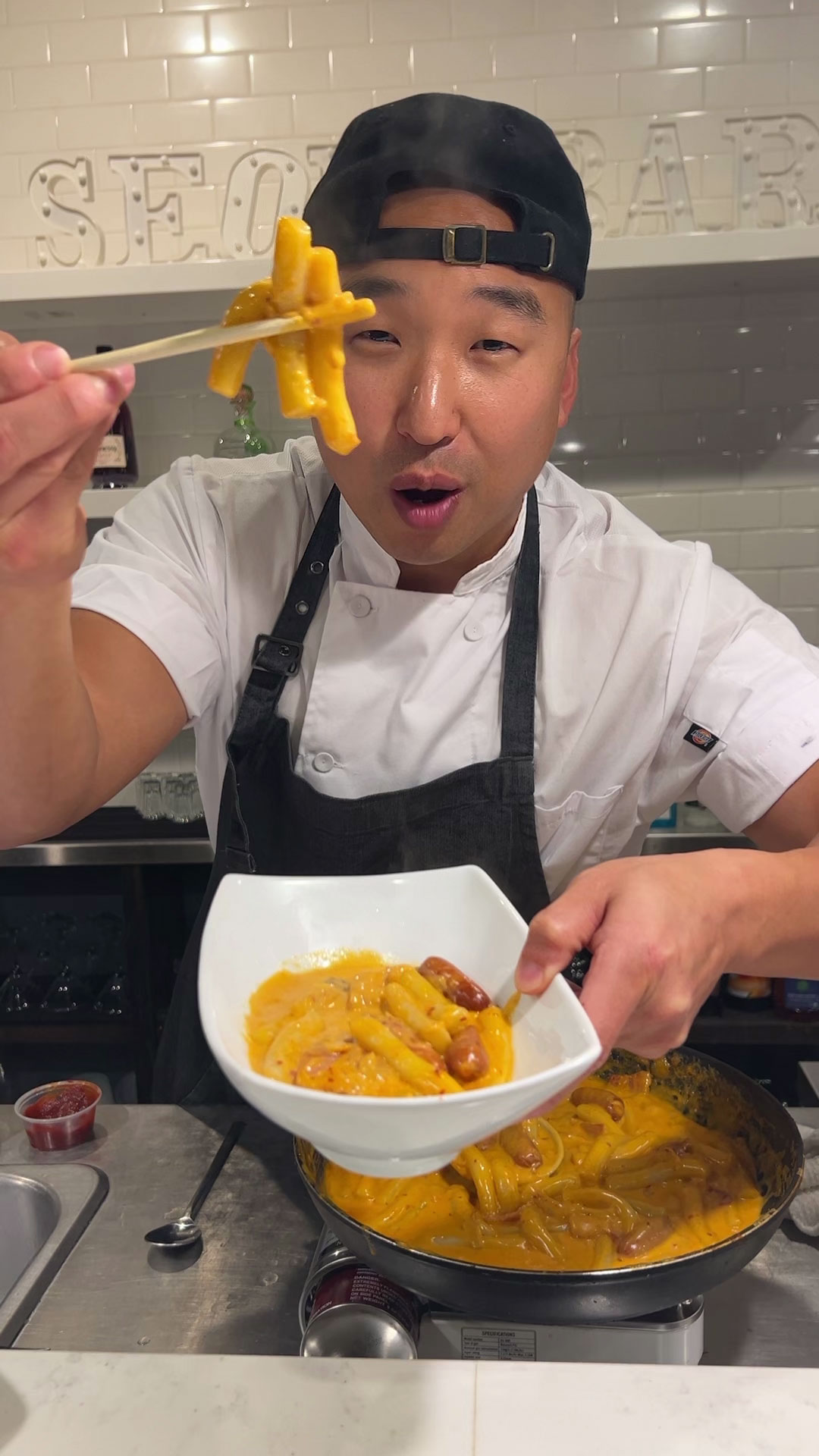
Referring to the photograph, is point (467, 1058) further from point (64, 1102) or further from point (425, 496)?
point (64, 1102)

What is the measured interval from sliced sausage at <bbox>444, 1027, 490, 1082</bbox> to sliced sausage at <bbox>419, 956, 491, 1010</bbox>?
54mm

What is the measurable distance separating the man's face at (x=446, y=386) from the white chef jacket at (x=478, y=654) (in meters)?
0.22

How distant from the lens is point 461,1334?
1.04 m

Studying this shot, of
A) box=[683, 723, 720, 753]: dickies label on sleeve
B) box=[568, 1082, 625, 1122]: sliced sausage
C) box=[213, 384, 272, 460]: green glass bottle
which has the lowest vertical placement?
box=[568, 1082, 625, 1122]: sliced sausage

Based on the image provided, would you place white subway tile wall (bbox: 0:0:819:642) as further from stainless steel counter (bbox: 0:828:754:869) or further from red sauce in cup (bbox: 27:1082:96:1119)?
red sauce in cup (bbox: 27:1082:96:1119)

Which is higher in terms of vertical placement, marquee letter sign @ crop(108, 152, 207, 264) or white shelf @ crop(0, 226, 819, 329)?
marquee letter sign @ crop(108, 152, 207, 264)

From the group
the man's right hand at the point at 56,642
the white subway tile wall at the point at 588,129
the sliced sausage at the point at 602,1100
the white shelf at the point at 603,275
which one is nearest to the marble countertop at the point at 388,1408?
the sliced sausage at the point at 602,1100

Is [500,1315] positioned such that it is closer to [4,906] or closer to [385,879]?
[385,879]

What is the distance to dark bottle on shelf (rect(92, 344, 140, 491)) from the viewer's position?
319 centimetres

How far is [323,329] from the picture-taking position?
0.88 meters

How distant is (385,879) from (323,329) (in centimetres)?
51

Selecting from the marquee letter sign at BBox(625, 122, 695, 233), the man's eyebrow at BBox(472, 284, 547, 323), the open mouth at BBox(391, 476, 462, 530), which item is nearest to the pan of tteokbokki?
the open mouth at BBox(391, 476, 462, 530)

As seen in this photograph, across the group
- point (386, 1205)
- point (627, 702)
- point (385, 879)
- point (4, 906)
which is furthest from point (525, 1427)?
point (4, 906)

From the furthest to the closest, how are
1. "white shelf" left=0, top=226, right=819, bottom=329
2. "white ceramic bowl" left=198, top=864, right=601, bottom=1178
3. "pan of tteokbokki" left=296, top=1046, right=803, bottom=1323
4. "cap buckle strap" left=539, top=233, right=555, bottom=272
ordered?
"white shelf" left=0, top=226, right=819, bottom=329
"cap buckle strap" left=539, top=233, right=555, bottom=272
"pan of tteokbokki" left=296, top=1046, right=803, bottom=1323
"white ceramic bowl" left=198, top=864, right=601, bottom=1178
